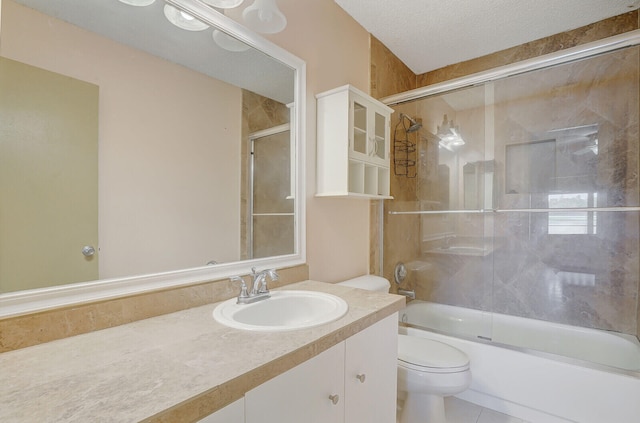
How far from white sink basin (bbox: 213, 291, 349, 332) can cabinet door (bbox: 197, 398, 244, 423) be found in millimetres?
352

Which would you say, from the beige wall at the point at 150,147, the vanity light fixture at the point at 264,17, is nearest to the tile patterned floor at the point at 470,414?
the beige wall at the point at 150,147

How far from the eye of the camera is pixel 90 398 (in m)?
0.55

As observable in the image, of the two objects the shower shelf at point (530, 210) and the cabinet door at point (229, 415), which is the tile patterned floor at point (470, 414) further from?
the cabinet door at point (229, 415)

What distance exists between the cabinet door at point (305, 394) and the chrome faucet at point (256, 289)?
1.35ft

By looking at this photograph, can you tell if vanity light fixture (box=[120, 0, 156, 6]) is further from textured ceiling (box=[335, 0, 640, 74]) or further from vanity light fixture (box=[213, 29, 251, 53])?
textured ceiling (box=[335, 0, 640, 74])

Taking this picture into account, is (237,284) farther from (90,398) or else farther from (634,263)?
(634,263)

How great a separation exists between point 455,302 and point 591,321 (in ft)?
2.84

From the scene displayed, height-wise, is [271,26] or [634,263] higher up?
[271,26]

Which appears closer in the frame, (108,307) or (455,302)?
(108,307)

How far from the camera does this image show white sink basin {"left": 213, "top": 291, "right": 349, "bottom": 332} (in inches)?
41.6

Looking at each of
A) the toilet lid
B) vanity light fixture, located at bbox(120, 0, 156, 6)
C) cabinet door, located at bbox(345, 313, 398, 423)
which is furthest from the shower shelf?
vanity light fixture, located at bbox(120, 0, 156, 6)

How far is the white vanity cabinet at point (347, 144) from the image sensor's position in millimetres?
1618

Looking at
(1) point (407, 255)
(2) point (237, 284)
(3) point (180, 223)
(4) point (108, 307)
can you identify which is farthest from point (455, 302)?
(4) point (108, 307)

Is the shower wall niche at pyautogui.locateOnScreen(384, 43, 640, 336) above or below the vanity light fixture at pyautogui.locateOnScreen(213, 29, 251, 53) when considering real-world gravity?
below
